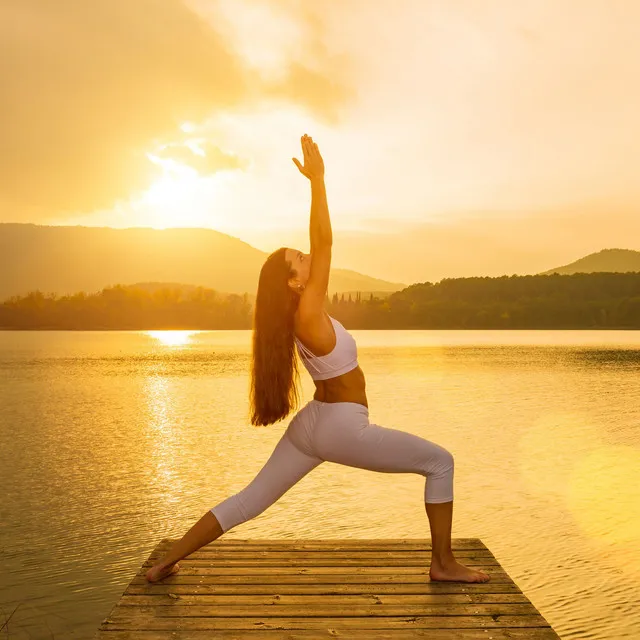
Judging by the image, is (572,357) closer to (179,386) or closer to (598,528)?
(179,386)

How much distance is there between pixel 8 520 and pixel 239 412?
15.3 m

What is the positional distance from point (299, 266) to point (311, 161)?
0.67 metres

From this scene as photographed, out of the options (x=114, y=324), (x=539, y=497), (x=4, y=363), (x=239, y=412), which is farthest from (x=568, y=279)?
(x=539, y=497)

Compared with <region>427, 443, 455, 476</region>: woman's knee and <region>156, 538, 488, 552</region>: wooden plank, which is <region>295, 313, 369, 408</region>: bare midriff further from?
<region>156, 538, 488, 552</region>: wooden plank

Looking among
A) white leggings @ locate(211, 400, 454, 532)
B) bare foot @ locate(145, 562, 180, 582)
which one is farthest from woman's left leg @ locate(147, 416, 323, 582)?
bare foot @ locate(145, 562, 180, 582)

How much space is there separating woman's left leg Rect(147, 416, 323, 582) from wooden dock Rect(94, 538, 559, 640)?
36 cm

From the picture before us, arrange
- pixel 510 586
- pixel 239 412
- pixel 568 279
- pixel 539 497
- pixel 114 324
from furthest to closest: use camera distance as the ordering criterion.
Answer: pixel 114 324
pixel 568 279
pixel 239 412
pixel 539 497
pixel 510 586

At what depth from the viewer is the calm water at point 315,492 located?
8.95 metres

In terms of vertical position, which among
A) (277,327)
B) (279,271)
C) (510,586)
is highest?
(279,271)

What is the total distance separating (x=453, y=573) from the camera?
561cm

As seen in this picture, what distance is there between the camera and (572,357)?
61406 mm

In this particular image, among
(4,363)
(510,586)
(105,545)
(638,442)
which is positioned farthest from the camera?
(4,363)

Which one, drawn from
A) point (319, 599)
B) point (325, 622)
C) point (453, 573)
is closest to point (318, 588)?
point (319, 599)

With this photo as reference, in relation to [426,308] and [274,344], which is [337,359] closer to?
[274,344]
